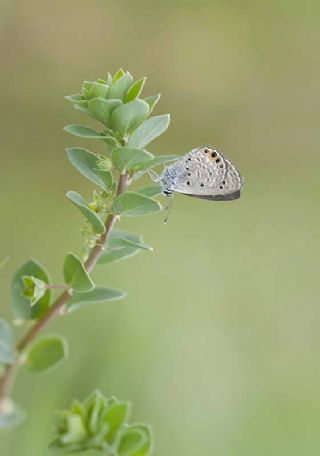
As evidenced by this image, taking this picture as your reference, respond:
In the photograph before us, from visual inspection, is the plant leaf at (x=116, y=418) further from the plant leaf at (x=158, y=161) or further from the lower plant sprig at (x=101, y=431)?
the plant leaf at (x=158, y=161)

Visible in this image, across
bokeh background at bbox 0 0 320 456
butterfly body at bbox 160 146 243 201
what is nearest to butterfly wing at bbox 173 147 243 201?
butterfly body at bbox 160 146 243 201

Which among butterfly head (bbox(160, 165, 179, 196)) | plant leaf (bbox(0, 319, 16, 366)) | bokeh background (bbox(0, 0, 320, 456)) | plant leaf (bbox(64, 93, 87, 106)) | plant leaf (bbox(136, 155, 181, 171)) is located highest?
bokeh background (bbox(0, 0, 320, 456))

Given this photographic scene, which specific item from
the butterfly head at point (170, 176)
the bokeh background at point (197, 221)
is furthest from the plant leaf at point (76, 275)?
the bokeh background at point (197, 221)

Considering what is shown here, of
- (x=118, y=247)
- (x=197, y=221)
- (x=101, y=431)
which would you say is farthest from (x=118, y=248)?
(x=197, y=221)

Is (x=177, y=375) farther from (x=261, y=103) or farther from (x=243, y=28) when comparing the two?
(x=243, y=28)

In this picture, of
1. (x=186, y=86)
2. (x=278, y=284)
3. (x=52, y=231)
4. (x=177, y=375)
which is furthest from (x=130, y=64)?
(x=177, y=375)

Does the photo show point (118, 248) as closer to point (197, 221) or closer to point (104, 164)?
point (104, 164)

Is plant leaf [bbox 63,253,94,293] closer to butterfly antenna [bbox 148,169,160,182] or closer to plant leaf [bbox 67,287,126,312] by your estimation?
plant leaf [bbox 67,287,126,312]

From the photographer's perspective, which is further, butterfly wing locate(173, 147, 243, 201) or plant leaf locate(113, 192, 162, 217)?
butterfly wing locate(173, 147, 243, 201)
